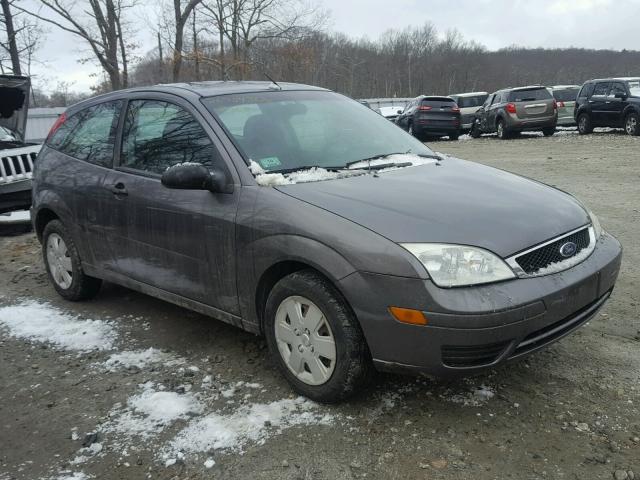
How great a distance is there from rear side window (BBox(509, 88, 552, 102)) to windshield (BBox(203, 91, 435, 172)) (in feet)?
54.5

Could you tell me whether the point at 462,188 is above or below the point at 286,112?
below

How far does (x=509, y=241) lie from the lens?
9.01 feet

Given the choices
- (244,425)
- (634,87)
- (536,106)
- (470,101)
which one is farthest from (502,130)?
(244,425)

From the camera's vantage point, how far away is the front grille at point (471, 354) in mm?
2635

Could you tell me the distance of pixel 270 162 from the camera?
3.41 metres

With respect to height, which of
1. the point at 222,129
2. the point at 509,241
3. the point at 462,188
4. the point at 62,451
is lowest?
the point at 62,451

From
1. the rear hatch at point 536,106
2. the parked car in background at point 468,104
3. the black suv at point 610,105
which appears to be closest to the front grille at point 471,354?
the black suv at point 610,105

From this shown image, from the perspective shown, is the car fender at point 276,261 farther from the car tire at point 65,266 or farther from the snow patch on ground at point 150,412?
the car tire at point 65,266

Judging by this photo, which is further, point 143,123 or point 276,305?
point 143,123

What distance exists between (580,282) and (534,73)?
92.0 metres

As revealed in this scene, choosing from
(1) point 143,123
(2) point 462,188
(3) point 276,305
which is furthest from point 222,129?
(2) point 462,188

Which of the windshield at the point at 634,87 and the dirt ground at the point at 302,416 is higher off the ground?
the windshield at the point at 634,87

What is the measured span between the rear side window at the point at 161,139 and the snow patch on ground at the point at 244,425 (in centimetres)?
138

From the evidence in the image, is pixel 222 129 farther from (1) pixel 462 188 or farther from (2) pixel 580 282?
(2) pixel 580 282
